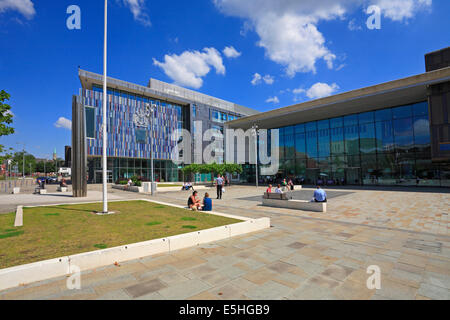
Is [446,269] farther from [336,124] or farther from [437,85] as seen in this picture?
[336,124]

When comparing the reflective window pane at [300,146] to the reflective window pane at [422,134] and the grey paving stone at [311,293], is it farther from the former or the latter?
the grey paving stone at [311,293]

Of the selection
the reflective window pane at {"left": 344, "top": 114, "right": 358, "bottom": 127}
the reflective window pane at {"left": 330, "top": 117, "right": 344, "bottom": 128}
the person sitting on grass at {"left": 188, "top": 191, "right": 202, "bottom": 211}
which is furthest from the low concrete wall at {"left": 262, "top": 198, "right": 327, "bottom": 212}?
the reflective window pane at {"left": 344, "top": 114, "right": 358, "bottom": 127}

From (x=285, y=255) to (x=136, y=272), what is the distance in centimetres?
341

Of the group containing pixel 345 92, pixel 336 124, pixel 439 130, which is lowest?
pixel 439 130

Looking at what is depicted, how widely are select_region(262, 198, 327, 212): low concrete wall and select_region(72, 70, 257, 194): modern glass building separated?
24.2m

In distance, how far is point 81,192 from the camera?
17.6 m

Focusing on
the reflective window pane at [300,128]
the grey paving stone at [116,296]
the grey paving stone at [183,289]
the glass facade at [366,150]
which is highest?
the reflective window pane at [300,128]

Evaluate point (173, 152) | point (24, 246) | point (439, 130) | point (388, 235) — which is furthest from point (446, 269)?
point (173, 152)

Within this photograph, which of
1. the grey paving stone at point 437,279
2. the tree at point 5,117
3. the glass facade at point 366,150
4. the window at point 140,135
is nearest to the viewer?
the grey paving stone at point 437,279

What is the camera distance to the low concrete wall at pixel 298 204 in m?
11.5

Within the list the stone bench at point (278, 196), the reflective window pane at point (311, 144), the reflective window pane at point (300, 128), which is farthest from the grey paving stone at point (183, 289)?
the reflective window pane at point (300, 128)

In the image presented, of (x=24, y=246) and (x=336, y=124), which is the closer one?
(x=24, y=246)

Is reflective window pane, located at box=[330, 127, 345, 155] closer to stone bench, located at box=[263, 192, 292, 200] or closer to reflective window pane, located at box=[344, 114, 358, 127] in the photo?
reflective window pane, located at box=[344, 114, 358, 127]

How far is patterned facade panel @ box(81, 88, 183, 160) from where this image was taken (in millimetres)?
39562
